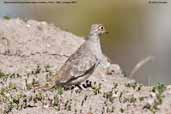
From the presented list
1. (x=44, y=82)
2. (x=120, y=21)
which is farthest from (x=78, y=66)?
(x=120, y=21)

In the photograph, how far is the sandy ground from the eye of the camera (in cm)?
1789

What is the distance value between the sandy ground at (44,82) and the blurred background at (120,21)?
15.9 ft

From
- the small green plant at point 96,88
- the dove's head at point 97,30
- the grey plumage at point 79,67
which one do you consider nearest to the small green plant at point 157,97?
the small green plant at point 96,88

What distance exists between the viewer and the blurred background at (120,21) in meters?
29.9

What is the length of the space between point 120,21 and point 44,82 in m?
16.6

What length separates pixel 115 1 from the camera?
34.4 metres

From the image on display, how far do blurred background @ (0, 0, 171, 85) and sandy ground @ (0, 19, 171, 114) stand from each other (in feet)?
15.9

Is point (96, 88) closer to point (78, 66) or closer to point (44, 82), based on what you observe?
point (78, 66)

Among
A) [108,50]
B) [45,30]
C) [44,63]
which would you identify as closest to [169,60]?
[108,50]

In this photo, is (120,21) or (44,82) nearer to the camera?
(44,82)

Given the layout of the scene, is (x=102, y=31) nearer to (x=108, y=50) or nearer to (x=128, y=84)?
(x=128, y=84)

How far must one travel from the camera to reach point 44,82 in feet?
64.4

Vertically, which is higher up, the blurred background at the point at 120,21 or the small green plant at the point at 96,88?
the blurred background at the point at 120,21

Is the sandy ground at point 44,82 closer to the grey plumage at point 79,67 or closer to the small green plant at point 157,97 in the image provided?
the small green plant at point 157,97
